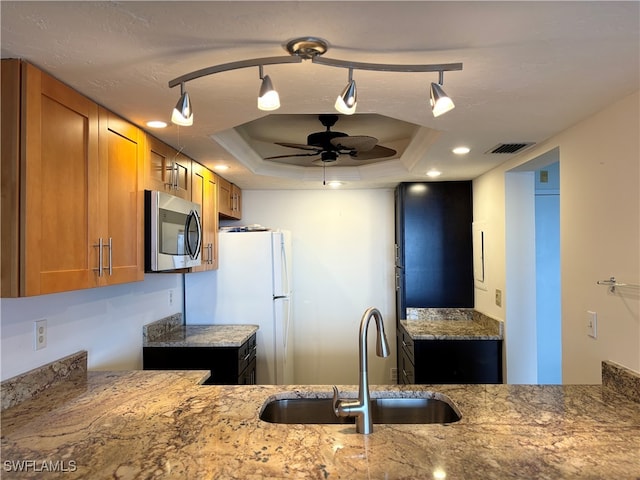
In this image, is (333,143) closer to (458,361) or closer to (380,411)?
(380,411)

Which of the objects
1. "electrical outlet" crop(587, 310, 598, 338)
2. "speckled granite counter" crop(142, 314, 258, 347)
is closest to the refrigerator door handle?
"speckled granite counter" crop(142, 314, 258, 347)

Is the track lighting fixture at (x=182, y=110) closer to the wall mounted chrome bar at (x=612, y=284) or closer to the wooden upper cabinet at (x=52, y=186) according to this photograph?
the wooden upper cabinet at (x=52, y=186)

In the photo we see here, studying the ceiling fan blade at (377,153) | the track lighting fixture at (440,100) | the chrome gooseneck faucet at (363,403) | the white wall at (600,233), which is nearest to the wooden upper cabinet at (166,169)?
the ceiling fan blade at (377,153)

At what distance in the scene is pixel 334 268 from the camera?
4371 mm

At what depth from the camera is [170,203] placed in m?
2.34

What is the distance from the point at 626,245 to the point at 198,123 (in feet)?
6.42

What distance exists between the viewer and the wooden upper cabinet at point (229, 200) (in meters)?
3.60

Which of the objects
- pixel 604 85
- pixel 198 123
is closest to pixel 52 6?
pixel 198 123

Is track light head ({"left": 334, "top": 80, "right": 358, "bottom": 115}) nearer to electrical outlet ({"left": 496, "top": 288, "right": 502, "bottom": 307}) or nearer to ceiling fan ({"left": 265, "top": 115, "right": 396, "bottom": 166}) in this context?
ceiling fan ({"left": 265, "top": 115, "right": 396, "bottom": 166})

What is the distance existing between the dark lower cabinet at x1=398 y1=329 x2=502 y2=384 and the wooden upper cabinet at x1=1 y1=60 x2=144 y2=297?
2242 millimetres

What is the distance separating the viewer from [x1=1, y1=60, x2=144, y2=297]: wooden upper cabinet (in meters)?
1.37

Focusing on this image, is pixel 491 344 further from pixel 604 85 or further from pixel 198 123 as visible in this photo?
pixel 198 123

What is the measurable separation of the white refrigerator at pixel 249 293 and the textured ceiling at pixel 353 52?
1.46 meters

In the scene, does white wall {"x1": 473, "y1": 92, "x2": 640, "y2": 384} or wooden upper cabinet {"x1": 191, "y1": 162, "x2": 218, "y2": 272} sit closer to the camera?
white wall {"x1": 473, "y1": 92, "x2": 640, "y2": 384}
